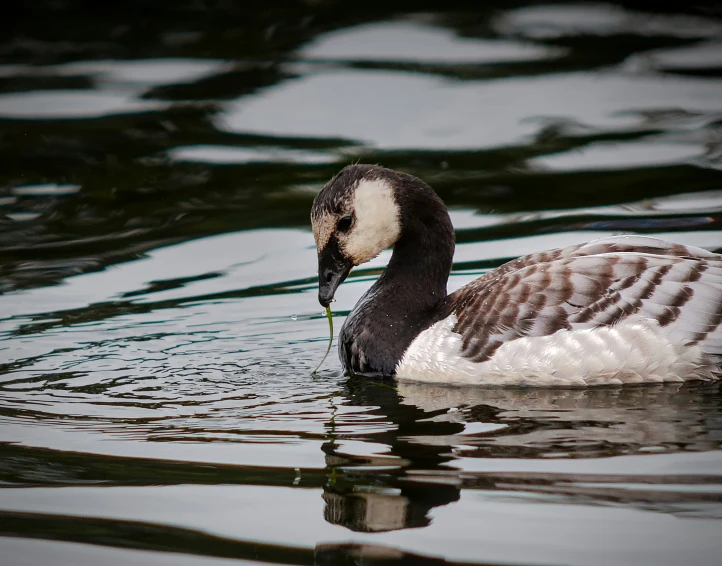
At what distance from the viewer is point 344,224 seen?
8562 mm

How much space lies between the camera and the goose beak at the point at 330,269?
8609mm

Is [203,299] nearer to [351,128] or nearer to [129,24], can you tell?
[351,128]

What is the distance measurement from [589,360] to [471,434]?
137 cm

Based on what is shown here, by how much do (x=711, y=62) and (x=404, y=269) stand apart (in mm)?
9858

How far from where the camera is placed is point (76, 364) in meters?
8.98

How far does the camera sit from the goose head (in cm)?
850

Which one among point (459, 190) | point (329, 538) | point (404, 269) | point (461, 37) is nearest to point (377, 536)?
point (329, 538)

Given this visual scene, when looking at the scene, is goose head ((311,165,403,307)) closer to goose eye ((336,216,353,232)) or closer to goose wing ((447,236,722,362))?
goose eye ((336,216,353,232))

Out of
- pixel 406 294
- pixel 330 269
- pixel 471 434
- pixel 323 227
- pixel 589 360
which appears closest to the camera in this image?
pixel 471 434

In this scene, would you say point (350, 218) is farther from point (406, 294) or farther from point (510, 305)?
point (510, 305)

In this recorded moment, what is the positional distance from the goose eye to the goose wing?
3.52ft

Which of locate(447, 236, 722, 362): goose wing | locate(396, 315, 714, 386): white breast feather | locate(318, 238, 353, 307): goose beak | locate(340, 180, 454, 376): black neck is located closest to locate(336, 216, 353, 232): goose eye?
locate(318, 238, 353, 307): goose beak

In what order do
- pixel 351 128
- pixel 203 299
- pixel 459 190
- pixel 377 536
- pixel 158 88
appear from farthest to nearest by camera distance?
pixel 158 88 → pixel 351 128 → pixel 459 190 → pixel 203 299 → pixel 377 536

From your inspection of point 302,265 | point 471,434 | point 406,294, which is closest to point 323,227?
point 406,294
